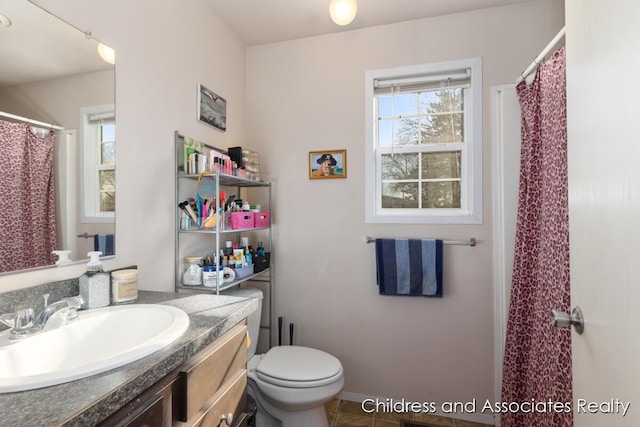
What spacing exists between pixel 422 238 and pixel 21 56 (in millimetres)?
1977

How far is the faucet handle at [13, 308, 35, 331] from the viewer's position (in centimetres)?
72

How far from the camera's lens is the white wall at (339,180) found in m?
1.45

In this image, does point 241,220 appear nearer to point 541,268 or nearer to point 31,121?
point 31,121

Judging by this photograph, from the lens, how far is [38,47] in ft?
3.12

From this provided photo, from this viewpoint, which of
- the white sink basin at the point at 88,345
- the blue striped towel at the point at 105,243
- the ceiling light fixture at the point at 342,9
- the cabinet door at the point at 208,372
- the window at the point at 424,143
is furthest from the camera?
the window at the point at 424,143

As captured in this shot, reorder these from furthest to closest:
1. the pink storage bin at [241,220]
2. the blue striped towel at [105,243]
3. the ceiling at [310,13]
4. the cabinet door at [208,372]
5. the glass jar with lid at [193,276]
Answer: the ceiling at [310,13] < the pink storage bin at [241,220] < the glass jar with lid at [193,276] < the blue striped towel at [105,243] < the cabinet door at [208,372]

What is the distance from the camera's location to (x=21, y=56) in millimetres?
906

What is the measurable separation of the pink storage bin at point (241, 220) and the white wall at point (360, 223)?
38 cm

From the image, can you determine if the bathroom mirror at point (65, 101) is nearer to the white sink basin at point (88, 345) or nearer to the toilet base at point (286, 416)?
the white sink basin at point (88, 345)

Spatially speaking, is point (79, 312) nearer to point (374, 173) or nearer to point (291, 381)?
point (291, 381)

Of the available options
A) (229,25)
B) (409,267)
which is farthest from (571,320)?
(229,25)

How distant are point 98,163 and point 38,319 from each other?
0.59 m

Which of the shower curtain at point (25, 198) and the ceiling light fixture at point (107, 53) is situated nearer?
the shower curtain at point (25, 198)

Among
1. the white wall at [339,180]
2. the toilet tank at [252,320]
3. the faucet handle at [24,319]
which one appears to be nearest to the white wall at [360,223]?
the white wall at [339,180]
